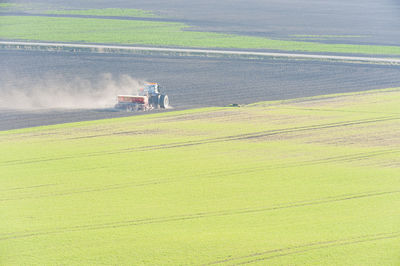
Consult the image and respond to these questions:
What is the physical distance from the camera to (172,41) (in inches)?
3054

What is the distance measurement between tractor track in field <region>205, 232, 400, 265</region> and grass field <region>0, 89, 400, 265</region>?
0.21 ft

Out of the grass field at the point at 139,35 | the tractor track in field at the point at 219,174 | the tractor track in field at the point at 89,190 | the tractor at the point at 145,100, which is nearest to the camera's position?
the tractor track in field at the point at 89,190

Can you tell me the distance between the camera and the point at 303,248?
23.2 m

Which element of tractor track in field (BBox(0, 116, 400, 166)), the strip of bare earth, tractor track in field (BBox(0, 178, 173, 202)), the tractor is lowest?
tractor track in field (BBox(0, 178, 173, 202))

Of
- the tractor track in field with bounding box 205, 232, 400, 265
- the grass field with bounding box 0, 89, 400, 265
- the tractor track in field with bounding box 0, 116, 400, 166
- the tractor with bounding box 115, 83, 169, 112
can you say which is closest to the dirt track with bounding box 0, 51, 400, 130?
the tractor with bounding box 115, 83, 169, 112

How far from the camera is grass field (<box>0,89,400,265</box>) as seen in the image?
23094 millimetres

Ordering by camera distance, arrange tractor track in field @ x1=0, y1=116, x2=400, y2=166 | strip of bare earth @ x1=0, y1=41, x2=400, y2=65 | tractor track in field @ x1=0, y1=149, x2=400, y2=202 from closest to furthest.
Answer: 1. tractor track in field @ x1=0, y1=149, x2=400, y2=202
2. tractor track in field @ x1=0, y1=116, x2=400, y2=166
3. strip of bare earth @ x1=0, y1=41, x2=400, y2=65

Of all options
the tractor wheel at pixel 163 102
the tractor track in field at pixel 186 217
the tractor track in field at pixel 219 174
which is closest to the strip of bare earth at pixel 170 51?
the tractor wheel at pixel 163 102

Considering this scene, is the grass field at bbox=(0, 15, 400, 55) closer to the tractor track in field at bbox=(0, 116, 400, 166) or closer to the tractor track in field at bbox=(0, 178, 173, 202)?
the tractor track in field at bbox=(0, 116, 400, 166)

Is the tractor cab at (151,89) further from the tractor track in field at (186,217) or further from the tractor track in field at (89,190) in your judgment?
the tractor track in field at (186,217)

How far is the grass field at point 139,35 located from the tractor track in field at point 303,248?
168 ft

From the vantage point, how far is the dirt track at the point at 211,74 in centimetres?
5278

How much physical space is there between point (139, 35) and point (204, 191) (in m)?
55.3

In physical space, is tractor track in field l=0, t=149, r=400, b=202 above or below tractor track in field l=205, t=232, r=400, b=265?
above
